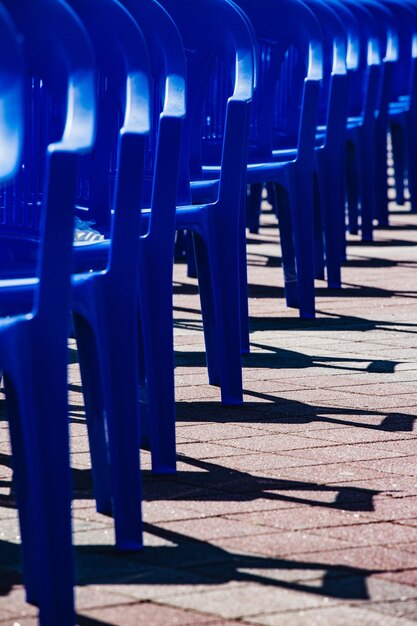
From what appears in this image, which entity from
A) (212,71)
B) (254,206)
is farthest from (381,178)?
(212,71)

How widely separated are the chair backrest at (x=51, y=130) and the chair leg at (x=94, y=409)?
223 mm

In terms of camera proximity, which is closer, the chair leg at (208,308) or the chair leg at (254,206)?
the chair leg at (208,308)

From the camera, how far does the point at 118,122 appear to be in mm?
4113

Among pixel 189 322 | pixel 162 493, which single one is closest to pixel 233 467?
pixel 162 493

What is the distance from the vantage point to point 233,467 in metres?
4.00

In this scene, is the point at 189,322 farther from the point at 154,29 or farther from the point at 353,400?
the point at 154,29

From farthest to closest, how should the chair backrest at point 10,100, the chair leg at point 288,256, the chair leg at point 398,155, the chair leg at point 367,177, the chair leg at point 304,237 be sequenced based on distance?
the chair leg at point 398,155
the chair leg at point 367,177
the chair leg at point 288,256
the chair leg at point 304,237
the chair backrest at point 10,100

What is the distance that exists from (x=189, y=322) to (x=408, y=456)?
2.45 metres

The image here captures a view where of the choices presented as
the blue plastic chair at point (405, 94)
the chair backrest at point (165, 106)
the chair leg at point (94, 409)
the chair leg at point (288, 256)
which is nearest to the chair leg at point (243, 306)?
the chair leg at point (288, 256)

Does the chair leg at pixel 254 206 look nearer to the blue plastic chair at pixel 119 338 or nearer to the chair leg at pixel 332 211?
the chair leg at pixel 332 211

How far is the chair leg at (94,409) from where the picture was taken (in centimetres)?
340

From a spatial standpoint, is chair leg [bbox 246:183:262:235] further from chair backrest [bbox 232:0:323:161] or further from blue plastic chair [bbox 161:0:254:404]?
blue plastic chair [bbox 161:0:254:404]

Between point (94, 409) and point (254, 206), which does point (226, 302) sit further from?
point (254, 206)

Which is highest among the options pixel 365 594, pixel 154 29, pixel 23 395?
pixel 154 29
